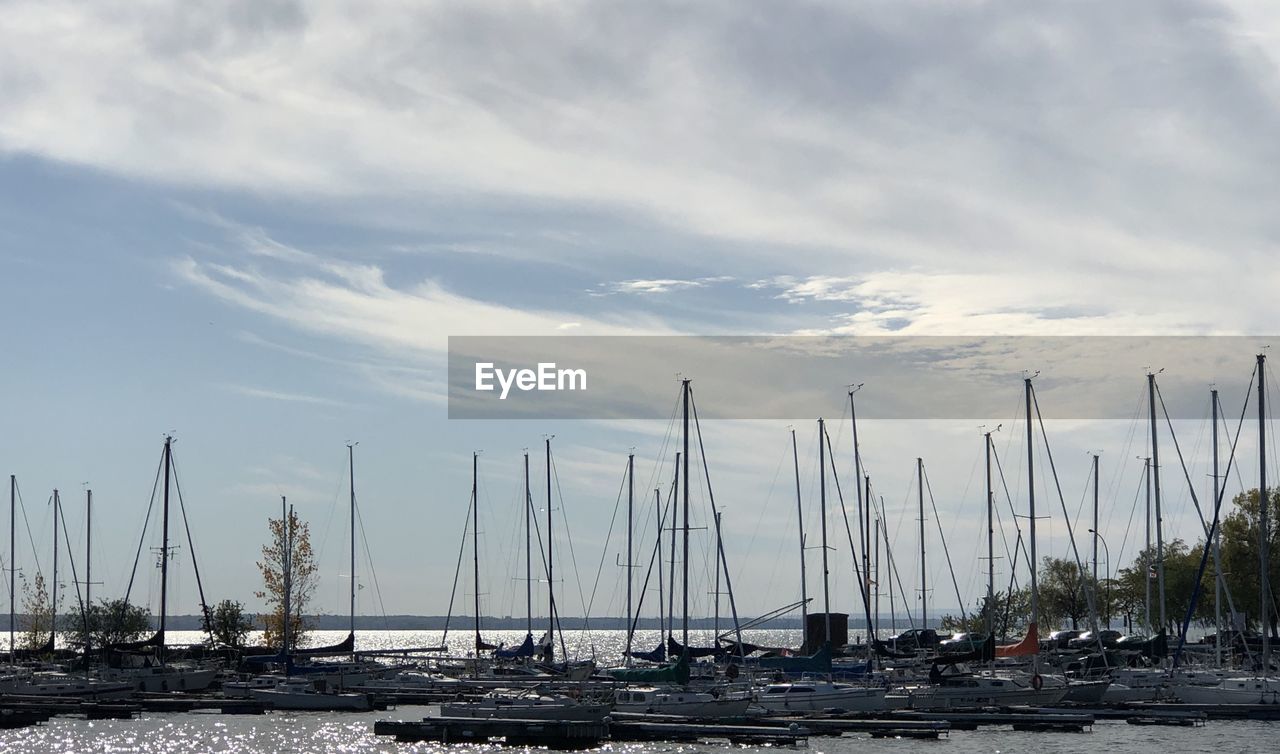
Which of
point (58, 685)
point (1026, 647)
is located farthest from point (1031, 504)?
point (58, 685)

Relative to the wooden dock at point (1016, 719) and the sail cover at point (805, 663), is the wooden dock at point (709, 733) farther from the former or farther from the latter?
the sail cover at point (805, 663)

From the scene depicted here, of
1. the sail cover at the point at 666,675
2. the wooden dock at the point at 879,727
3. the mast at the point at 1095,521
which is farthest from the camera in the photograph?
the mast at the point at 1095,521

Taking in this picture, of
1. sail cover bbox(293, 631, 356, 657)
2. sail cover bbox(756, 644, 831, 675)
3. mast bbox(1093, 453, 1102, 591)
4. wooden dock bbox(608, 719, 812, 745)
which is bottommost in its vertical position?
wooden dock bbox(608, 719, 812, 745)

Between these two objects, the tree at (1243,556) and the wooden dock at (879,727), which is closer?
the wooden dock at (879,727)

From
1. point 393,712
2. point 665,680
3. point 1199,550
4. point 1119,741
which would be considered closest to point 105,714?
point 393,712

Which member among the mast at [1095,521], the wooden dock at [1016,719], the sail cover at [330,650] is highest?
the mast at [1095,521]

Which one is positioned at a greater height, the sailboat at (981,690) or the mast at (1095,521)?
the mast at (1095,521)

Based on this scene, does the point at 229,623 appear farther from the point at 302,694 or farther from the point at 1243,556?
the point at 1243,556

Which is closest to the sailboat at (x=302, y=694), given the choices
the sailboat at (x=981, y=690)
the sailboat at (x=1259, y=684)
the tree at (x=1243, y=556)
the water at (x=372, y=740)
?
the water at (x=372, y=740)

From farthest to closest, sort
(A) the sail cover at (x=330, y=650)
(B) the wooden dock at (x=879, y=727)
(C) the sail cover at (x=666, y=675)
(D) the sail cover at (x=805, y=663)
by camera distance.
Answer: (A) the sail cover at (x=330, y=650), (D) the sail cover at (x=805, y=663), (C) the sail cover at (x=666, y=675), (B) the wooden dock at (x=879, y=727)

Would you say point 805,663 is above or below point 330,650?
below

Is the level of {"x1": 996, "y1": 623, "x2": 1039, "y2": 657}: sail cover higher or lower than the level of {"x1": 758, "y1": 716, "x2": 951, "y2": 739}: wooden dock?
higher

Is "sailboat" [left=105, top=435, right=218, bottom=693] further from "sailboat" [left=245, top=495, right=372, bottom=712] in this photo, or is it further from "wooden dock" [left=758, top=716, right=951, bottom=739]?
"wooden dock" [left=758, top=716, right=951, bottom=739]

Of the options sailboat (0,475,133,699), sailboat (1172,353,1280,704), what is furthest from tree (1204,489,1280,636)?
sailboat (0,475,133,699)
